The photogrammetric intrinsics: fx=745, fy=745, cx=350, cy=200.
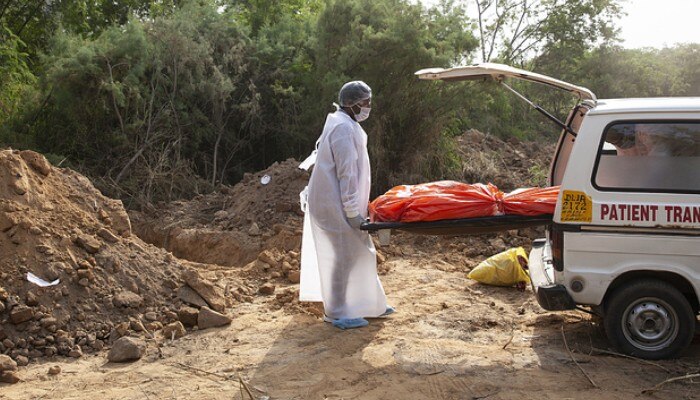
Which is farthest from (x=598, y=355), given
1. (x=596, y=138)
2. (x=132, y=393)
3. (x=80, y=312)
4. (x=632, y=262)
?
(x=80, y=312)

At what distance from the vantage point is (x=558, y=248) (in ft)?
17.4

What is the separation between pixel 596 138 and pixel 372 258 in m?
2.07

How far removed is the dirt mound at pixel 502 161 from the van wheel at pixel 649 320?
6.63 m

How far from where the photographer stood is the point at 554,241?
5320mm

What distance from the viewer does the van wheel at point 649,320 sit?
521cm

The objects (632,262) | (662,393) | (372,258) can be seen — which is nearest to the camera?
(662,393)

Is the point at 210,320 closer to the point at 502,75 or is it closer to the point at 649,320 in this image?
the point at 502,75

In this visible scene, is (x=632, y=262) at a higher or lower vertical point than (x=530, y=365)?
higher

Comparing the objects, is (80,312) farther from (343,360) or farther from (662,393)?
(662,393)

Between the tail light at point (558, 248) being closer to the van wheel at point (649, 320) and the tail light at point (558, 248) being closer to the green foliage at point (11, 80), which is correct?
the van wheel at point (649, 320)

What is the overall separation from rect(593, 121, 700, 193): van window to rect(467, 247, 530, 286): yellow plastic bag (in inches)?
102

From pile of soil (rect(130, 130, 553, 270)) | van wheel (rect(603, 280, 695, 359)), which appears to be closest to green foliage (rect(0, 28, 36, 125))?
pile of soil (rect(130, 130, 553, 270))

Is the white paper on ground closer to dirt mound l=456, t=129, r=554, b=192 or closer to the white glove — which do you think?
the white glove

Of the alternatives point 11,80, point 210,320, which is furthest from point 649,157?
point 11,80
